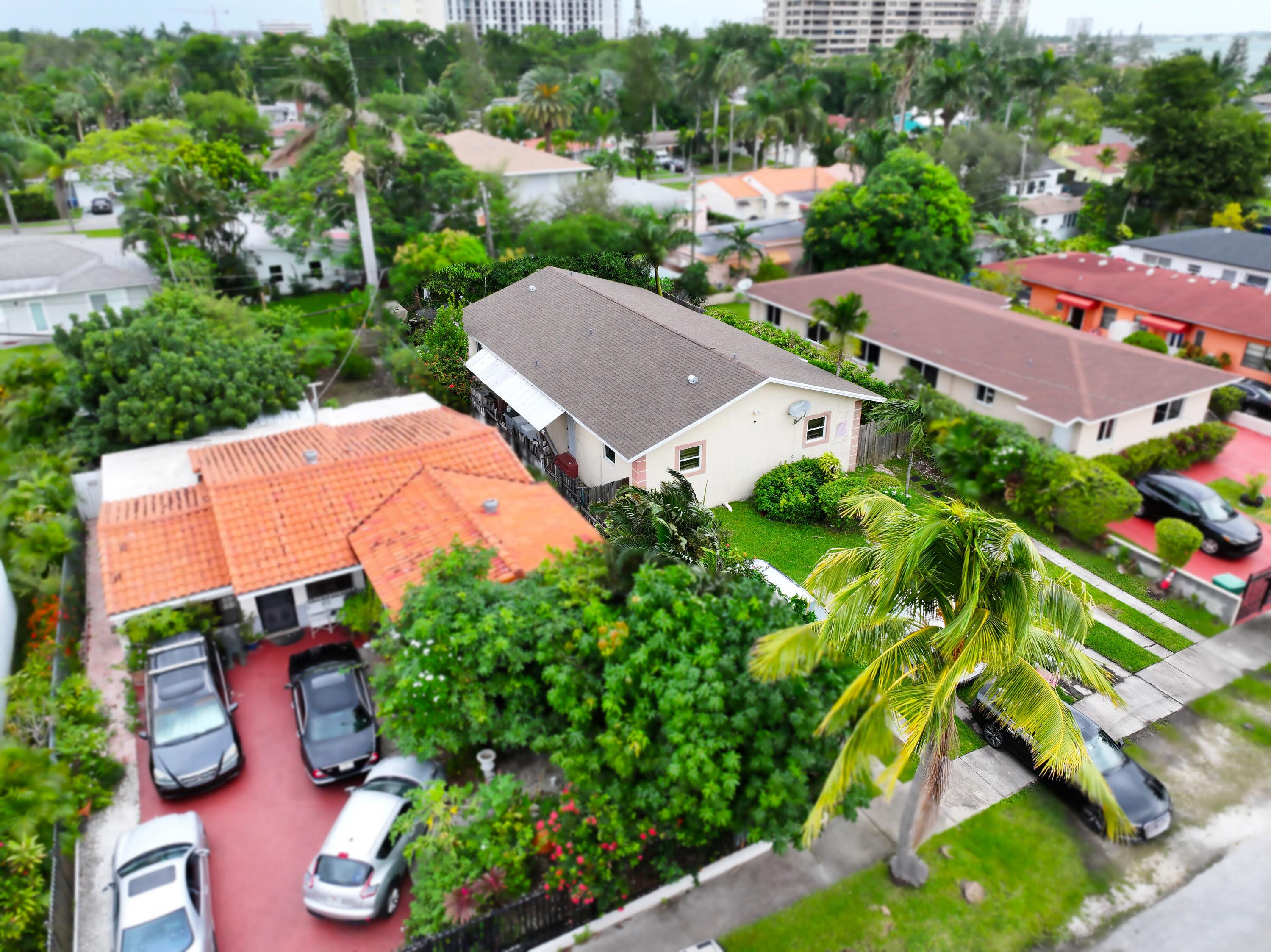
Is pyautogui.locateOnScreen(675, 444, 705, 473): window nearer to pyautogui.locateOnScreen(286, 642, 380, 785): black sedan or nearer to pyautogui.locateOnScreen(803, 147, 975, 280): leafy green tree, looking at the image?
pyautogui.locateOnScreen(286, 642, 380, 785): black sedan

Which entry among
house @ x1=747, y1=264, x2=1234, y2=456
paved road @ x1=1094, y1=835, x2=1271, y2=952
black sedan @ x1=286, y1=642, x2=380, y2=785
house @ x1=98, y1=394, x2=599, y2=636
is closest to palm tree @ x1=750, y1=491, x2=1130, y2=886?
paved road @ x1=1094, y1=835, x2=1271, y2=952

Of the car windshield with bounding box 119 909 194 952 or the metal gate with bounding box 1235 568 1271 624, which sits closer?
the car windshield with bounding box 119 909 194 952

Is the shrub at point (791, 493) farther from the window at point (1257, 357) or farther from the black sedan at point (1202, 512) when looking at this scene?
the window at point (1257, 357)

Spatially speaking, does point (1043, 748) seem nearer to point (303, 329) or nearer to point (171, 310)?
point (171, 310)

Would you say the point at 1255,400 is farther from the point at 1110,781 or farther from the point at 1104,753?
the point at 1110,781

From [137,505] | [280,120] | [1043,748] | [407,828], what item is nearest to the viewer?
[1043,748]

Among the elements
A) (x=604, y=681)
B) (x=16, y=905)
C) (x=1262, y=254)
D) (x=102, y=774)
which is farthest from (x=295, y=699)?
(x=1262, y=254)

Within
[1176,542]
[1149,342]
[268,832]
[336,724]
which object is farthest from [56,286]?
[1149,342]
